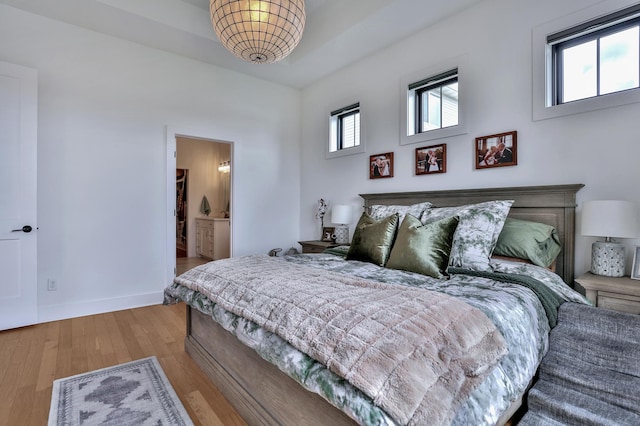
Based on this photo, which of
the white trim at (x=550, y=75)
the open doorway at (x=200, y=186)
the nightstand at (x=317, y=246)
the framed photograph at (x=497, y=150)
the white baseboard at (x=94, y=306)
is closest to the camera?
the white trim at (x=550, y=75)

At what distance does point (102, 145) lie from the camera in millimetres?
3367

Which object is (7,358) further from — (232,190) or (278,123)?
(278,123)

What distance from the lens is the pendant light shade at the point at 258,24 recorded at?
6.31 ft

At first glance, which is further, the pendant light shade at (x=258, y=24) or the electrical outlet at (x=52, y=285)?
the electrical outlet at (x=52, y=285)

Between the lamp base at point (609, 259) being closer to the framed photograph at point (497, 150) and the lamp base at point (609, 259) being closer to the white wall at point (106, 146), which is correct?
the framed photograph at point (497, 150)

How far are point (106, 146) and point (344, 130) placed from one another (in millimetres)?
2915

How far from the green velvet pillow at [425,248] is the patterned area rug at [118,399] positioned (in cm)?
153

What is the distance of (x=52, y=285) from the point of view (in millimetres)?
3117

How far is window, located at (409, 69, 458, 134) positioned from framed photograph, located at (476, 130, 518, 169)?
457mm

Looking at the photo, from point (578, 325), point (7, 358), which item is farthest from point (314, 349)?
point (7, 358)

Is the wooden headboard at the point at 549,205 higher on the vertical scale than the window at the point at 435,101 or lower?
lower

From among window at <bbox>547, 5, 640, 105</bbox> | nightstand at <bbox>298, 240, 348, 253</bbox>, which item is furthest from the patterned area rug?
window at <bbox>547, 5, 640, 105</bbox>

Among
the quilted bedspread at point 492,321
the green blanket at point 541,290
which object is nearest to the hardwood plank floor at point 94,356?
the quilted bedspread at point 492,321

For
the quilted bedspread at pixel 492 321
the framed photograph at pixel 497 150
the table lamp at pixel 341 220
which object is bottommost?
the quilted bedspread at pixel 492 321
